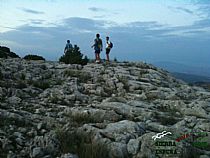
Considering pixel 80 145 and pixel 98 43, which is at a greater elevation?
pixel 98 43

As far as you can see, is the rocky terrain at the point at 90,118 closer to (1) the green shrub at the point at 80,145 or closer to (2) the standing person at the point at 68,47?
(1) the green shrub at the point at 80,145

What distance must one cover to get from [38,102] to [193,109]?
6.44 meters

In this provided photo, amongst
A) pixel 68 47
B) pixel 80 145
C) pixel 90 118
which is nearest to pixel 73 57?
pixel 68 47

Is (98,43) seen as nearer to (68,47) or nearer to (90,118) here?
(68,47)

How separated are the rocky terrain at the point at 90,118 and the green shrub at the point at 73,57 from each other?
546 cm

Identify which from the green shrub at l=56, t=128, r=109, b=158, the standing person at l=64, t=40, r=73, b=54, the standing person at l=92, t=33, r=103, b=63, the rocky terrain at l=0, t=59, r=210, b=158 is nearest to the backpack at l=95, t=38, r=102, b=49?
the standing person at l=92, t=33, r=103, b=63

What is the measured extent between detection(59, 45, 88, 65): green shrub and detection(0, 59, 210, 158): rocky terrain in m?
5.46

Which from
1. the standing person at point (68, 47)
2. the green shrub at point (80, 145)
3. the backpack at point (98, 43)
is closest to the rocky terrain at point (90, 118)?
the green shrub at point (80, 145)

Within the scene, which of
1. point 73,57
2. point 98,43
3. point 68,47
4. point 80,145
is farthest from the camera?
point 68,47

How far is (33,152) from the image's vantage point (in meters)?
6.77

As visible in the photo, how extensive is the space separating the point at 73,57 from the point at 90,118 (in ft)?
49.8

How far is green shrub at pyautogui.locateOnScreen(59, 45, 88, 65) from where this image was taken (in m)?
23.8

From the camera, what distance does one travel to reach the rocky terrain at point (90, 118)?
716cm

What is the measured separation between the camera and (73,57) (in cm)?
2438
